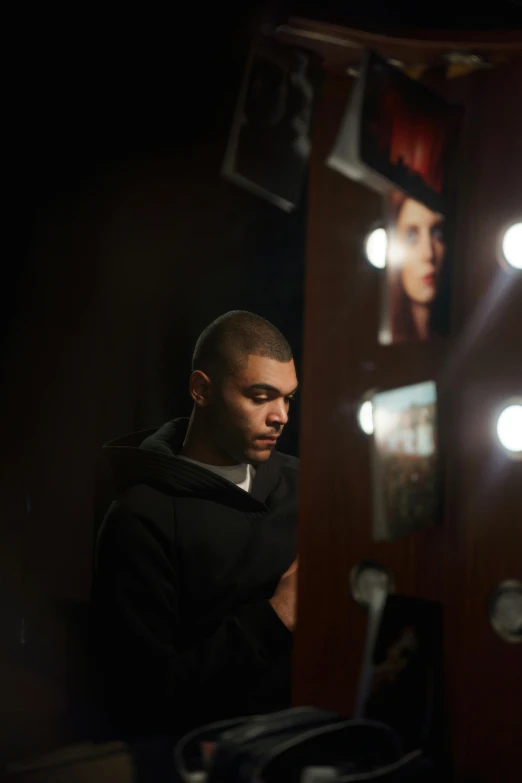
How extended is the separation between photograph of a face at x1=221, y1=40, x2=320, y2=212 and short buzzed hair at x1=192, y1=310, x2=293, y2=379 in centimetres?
37

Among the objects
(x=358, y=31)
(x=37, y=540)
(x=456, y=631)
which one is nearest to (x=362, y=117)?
(x=358, y=31)

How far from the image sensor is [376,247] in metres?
1.06

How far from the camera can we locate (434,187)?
0.97 metres

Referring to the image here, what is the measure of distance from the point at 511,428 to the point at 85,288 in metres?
0.73

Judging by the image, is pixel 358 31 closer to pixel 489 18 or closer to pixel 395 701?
pixel 489 18

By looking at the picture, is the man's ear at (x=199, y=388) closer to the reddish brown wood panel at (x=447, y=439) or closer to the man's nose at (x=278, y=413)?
the man's nose at (x=278, y=413)

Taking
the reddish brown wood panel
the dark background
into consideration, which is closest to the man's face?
the dark background

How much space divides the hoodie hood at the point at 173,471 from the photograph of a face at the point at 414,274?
540mm

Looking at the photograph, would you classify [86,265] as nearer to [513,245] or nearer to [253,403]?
[253,403]

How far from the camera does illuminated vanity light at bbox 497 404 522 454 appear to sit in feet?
3.20

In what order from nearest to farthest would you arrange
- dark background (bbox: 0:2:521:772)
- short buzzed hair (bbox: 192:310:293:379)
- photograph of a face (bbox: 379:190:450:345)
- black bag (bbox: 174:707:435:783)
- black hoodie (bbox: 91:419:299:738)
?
black bag (bbox: 174:707:435:783) < photograph of a face (bbox: 379:190:450:345) < dark background (bbox: 0:2:521:772) < black hoodie (bbox: 91:419:299:738) < short buzzed hair (bbox: 192:310:293:379)

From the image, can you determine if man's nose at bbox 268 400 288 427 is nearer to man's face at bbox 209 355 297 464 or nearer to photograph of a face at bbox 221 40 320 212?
man's face at bbox 209 355 297 464

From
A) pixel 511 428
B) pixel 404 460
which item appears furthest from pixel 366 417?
pixel 511 428

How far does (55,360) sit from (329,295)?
487 mm
